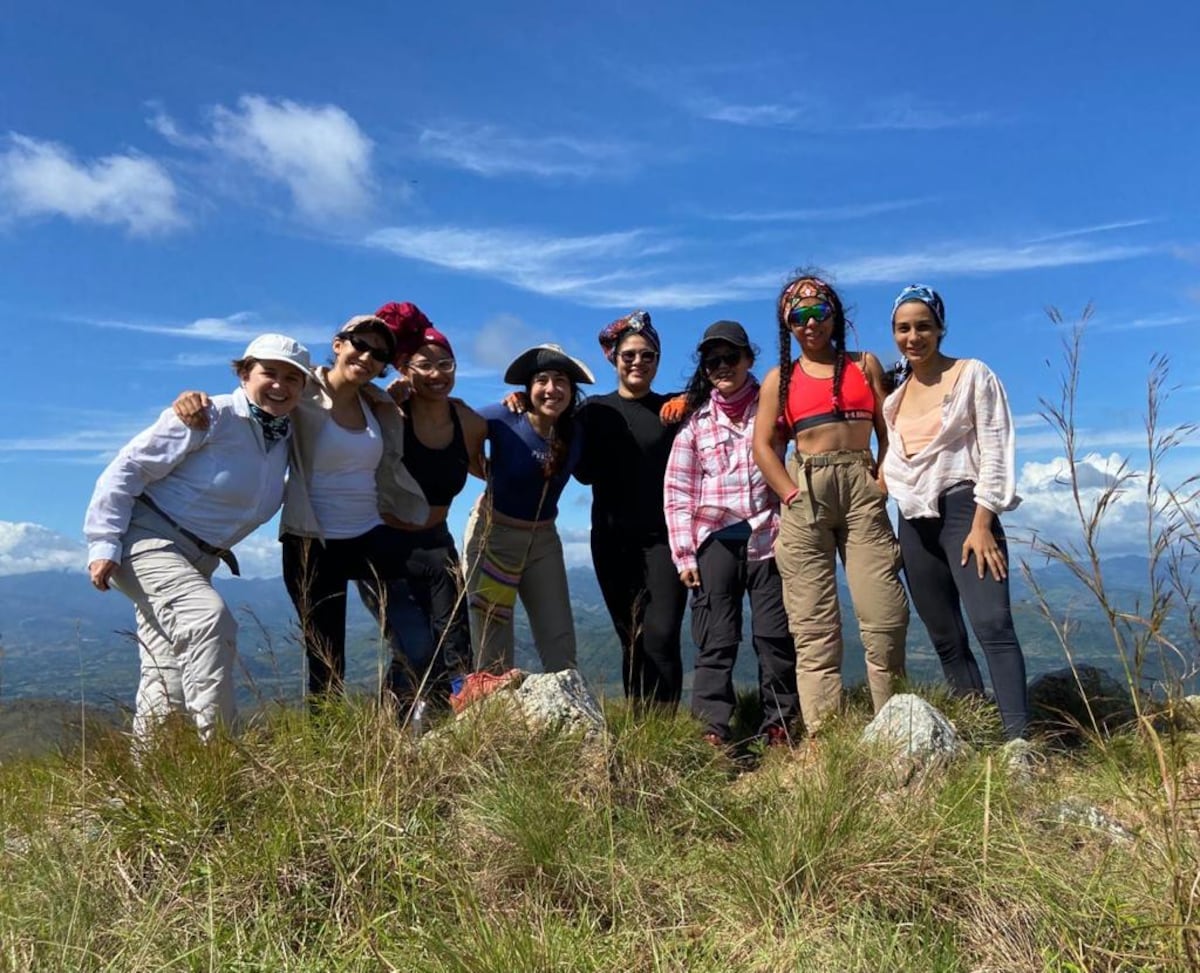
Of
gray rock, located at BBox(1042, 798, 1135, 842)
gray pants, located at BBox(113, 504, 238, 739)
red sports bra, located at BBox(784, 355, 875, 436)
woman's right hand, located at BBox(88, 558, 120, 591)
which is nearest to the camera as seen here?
gray rock, located at BBox(1042, 798, 1135, 842)

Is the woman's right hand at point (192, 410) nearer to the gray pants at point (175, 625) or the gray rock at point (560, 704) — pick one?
the gray pants at point (175, 625)

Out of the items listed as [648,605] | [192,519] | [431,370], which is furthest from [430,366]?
[648,605]

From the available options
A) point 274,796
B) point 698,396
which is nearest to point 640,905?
point 274,796

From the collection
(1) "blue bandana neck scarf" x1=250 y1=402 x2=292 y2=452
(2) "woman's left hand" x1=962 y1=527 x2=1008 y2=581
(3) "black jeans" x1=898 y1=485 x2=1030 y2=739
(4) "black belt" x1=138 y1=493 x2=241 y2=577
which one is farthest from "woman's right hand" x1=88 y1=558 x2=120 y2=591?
(2) "woman's left hand" x1=962 y1=527 x2=1008 y2=581

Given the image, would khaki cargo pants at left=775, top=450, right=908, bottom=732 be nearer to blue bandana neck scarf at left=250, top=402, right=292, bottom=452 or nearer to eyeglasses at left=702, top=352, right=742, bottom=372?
eyeglasses at left=702, top=352, right=742, bottom=372

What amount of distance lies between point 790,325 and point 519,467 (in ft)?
7.68

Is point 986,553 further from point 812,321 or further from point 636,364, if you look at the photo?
point 636,364

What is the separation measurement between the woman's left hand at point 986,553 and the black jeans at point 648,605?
225cm

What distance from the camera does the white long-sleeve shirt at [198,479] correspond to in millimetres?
4477

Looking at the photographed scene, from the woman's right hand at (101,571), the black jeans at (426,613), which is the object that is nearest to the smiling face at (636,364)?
the black jeans at (426,613)

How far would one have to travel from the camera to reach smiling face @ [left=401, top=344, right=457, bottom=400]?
619 centimetres

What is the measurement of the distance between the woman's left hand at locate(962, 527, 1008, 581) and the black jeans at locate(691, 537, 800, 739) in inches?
56.5

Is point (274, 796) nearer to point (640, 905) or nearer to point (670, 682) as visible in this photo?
point (640, 905)

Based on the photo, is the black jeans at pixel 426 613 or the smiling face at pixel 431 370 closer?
the black jeans at pixel 426 613
